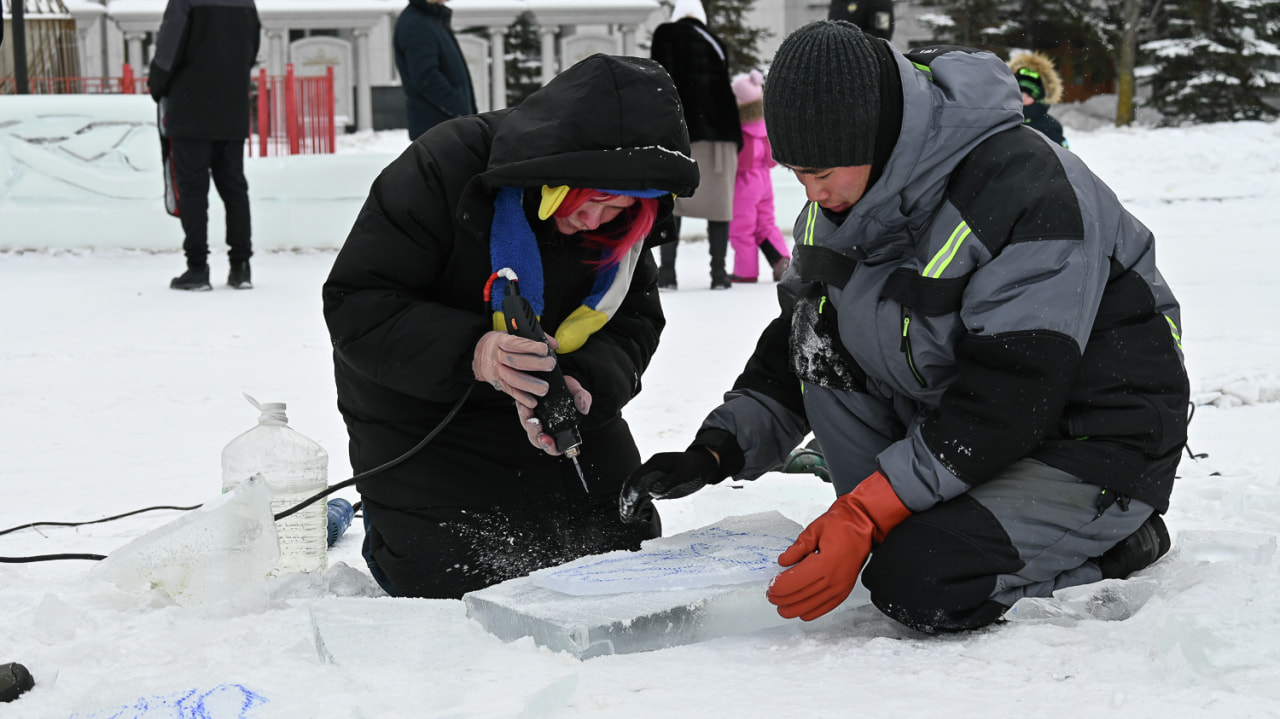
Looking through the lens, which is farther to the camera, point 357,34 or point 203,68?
point 357,34

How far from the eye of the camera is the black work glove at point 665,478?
7.18 feet

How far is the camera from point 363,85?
18750mm

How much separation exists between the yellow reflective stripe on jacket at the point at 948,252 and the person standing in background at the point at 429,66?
528 centimetres

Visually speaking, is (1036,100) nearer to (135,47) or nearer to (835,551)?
(835,551)

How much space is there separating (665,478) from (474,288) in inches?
21.0

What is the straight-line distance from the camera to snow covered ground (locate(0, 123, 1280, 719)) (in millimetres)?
1646

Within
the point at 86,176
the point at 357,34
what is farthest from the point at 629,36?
the point at 86,176

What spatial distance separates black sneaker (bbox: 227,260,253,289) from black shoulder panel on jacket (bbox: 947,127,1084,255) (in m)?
5.73

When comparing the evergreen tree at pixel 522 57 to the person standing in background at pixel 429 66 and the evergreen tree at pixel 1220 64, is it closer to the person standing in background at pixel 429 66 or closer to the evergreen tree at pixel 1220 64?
the evergreen tree at pixel 1220 64

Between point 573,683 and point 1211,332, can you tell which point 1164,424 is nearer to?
point 573,683

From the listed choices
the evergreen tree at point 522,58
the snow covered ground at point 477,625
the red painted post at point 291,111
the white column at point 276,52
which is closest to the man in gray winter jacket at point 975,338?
the snow covered ground at point 477,625

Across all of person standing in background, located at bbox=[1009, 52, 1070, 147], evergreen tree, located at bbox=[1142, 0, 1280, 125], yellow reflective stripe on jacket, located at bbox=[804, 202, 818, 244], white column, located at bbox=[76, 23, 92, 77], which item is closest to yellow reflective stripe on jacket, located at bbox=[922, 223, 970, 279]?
yellow reflective stripe on jacket, located at bbox=[804, 202, 818, 244]

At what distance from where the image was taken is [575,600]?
1.92 metres

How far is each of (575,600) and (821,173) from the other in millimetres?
773
